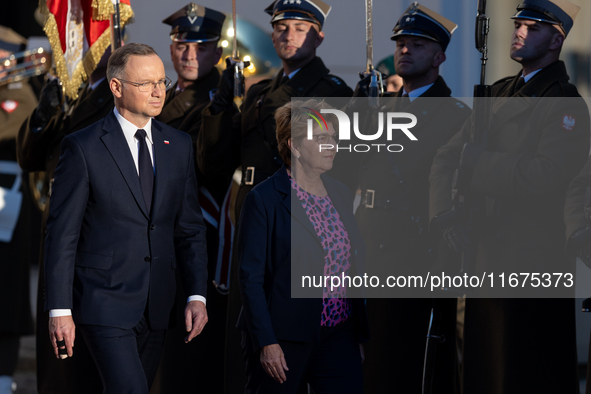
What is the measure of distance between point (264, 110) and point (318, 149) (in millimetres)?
1258

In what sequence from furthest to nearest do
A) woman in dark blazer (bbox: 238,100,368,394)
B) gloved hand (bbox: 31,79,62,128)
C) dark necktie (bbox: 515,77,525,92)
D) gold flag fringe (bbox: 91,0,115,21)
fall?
1. gloved hand (bbox: 31,79,62,128)
2. gold flag fringe (bbox: 91,0,115,21)
3. dark necktie (bbox: 515,77,525,92)
4. woman in dark blazer (bbox: 238,100,368,394)

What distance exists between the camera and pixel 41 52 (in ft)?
22.5

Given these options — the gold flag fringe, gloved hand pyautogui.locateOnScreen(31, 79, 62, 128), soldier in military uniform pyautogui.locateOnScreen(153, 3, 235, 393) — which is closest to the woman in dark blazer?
soldier in military uniform pyautogui.locateOnScreen(153, 3, 235, 393)

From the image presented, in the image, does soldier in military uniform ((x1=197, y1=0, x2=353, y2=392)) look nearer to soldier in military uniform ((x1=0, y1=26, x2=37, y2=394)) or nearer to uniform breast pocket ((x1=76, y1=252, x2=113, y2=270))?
uniform breast pocket ((x1=76, y1=252, x2=113, y2=270))

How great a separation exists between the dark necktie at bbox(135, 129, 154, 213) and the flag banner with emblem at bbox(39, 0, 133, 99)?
6.75ft

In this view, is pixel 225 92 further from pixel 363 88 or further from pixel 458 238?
pixel 458 238

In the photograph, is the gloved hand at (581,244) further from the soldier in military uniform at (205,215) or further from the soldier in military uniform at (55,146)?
the soldier in military uniform at (55,146)

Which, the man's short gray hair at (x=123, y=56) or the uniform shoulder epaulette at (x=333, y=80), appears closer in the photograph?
the man's short gray hair at (x=123, y=56)

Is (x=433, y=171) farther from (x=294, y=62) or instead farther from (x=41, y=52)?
(x=41, y=52)

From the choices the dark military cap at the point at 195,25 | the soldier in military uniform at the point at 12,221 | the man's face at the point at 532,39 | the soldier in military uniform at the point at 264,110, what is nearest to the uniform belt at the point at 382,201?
the soldier in military uniform at the point at 264,110

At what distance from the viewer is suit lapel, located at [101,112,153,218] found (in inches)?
116

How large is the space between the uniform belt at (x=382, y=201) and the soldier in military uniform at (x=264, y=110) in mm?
480

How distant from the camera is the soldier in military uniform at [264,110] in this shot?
433 cm

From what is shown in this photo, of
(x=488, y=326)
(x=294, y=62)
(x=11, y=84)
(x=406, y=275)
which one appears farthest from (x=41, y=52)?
(x=488, y=326)
